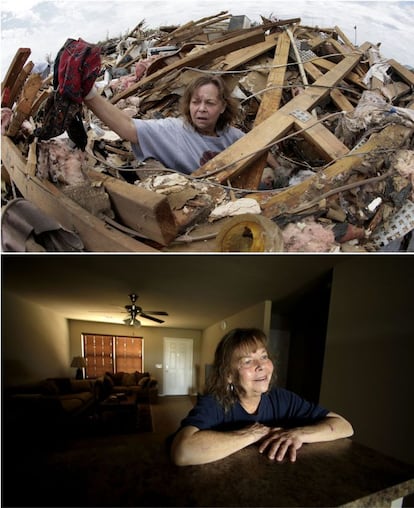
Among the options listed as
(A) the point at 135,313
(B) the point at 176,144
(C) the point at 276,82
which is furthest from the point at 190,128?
(A) the point at 135,313

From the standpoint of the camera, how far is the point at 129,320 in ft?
3.28

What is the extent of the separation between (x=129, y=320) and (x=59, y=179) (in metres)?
0.40

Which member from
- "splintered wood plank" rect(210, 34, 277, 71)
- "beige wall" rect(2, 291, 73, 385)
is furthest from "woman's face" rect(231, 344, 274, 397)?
"splintered wood plank" rect(210, 34, 277, 71)

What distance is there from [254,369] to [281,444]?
0.68ft

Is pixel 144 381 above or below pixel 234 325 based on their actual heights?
below

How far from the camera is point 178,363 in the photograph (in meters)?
1.05

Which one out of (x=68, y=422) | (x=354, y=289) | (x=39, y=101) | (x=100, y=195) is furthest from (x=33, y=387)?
(x=354, y=289)

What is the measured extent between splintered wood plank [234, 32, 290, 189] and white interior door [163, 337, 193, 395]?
0.46 metres

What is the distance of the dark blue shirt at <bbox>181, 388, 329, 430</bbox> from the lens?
1032mm

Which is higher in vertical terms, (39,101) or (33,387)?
(39,101)

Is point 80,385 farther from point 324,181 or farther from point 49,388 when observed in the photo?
point 324,181

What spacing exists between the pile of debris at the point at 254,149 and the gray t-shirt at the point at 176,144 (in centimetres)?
2

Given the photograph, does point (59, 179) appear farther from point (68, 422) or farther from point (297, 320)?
point (297, 320)

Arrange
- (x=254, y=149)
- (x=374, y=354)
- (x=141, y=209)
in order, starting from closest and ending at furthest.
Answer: (x=141, y=209), (x=254, y=149), (x=374, y=354)
